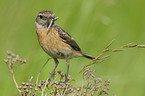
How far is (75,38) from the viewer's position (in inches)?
238

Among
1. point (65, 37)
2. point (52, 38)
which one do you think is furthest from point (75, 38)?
point (52, 38)

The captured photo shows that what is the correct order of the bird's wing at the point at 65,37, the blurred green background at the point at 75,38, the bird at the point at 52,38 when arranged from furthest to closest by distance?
1. the blurred green background at the point at 75,38
2. the bird's wing at the point at 65,37
3. the bird at the point at 52,38

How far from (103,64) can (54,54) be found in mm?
2074

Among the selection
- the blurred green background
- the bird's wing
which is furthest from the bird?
the blurred green background

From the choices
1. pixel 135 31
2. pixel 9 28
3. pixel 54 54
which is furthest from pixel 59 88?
pixel 135 31

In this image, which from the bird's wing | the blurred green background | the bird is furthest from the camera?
the blurred green background

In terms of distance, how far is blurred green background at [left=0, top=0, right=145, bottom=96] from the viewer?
18.0 feet

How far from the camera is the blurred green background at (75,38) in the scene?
18.0ft

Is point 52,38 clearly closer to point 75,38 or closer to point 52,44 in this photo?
point 52,44

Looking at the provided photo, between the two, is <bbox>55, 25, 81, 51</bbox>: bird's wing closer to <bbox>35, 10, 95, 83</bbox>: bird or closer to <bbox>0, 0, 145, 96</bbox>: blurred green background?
<bbox>35, 10, 95, 83</bbox>: bird

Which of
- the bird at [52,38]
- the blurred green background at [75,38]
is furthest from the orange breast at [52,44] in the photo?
the blurred green background at [75,38]

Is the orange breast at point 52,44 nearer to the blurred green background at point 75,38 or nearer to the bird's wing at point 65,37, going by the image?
the bird's wing at point 65,37

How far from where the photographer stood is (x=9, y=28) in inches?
243

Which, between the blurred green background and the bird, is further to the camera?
the blurred green background
